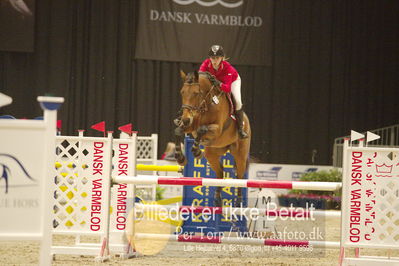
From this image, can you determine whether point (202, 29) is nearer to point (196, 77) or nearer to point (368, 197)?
point (196, 77)

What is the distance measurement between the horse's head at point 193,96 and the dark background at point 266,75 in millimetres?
8188

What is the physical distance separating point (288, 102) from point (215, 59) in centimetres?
887

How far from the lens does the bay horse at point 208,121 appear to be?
5.09m

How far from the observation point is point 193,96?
509 centimetres

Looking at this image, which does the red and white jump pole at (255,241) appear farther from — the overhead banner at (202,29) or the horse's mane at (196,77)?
the overhead banner at (202,29)

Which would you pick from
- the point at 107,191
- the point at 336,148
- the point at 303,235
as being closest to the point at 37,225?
the point at 107,191

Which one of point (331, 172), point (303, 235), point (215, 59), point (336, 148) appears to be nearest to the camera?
point (215, 59)

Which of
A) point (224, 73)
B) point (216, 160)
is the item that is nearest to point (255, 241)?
point (216, 160)

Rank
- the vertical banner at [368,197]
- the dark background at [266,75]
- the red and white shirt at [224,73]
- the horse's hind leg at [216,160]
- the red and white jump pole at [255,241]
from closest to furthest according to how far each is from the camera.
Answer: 1. the vertical banner at [368,197]
2. the red and white jump pole at [255,241]
3. the red and white shirt at [224,73]
4. the horse's hind leg at [216,160]
5. the dark background at [266,75]

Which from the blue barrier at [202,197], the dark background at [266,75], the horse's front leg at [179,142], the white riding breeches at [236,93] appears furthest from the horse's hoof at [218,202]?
the dark background at [266,75]

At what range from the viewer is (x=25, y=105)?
43.7 feet

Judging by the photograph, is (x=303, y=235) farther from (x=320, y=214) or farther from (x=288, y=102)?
(x=288, y=102)

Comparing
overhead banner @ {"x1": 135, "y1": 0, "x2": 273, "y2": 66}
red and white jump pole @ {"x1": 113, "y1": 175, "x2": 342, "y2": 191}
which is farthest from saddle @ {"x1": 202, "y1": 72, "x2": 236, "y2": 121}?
overhead banner @ {"x1": 135, "y1": 0, "x2": 273, "y2": 66}

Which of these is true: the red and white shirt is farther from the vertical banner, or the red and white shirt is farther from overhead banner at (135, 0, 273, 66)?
overhead banner at (135, 0, 273, 66)
